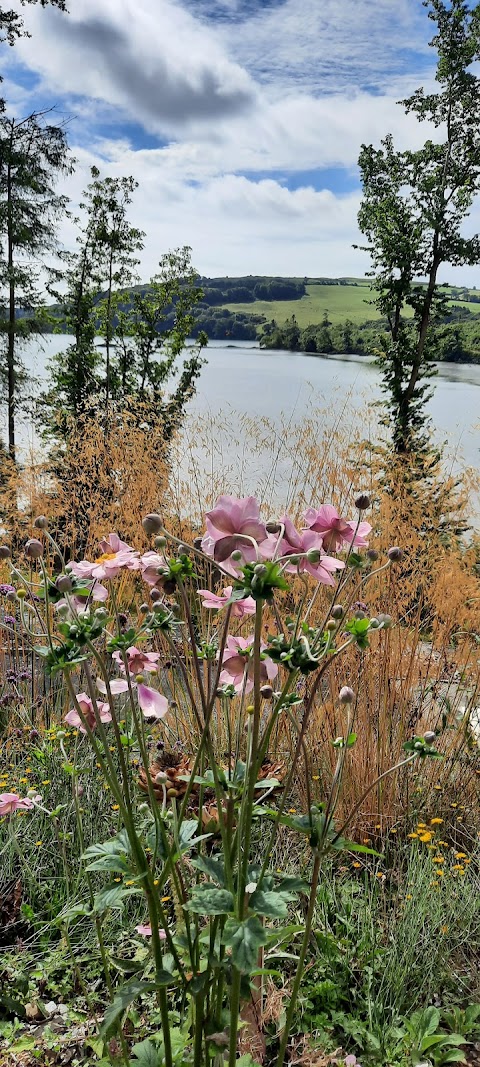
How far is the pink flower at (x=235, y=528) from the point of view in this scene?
0.74 meters

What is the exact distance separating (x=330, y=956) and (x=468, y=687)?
1265 mm

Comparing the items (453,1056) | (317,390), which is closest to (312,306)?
(317,390)

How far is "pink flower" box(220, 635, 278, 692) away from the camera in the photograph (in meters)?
0.90

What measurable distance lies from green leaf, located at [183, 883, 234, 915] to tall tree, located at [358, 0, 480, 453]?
18.9 feet

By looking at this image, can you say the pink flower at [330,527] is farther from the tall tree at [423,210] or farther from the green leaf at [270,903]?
the tall tree at [423,210]

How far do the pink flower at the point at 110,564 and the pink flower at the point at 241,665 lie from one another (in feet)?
0.56

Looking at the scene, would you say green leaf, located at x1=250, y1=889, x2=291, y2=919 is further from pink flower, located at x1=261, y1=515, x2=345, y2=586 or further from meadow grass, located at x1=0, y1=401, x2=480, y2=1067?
pink flower, located at x1=261, y1=515, x2=345, y2=586

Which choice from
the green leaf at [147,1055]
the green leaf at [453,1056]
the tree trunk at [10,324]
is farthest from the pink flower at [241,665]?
the tree trunk at [10,324]

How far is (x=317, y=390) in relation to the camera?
514 cm

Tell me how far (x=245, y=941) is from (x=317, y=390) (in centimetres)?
467

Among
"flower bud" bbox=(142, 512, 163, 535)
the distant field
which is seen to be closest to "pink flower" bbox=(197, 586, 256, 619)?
"flower bud" bbox=(142, 512, 163, 535)

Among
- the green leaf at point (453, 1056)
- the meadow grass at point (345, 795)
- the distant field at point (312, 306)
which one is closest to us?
the green leaf at point (453, 1056)

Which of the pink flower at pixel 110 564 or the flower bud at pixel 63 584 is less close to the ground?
the flower bud at pixel 63 584

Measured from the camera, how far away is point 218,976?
874 mm
